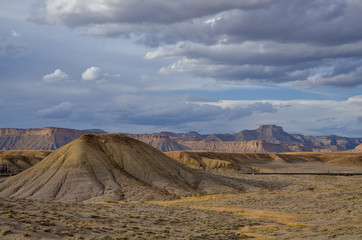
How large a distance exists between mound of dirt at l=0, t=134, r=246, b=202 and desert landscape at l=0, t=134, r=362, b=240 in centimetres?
15

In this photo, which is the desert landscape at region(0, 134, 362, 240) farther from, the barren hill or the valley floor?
the barren hill

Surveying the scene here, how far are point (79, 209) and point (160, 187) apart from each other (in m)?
34.2

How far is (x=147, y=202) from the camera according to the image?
56812 millimetres

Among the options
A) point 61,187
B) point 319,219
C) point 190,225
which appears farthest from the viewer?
point 61,187

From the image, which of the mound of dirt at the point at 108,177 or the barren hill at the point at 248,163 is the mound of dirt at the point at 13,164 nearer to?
the mound of dirt at the point at 108,177

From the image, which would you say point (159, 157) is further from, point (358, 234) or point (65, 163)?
point (358, 234)

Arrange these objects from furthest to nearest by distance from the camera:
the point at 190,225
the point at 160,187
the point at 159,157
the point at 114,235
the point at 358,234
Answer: the point at 159,157 → the point at 160,187 → the point at 190,225 → the point at 358,234 → the point at 114,235

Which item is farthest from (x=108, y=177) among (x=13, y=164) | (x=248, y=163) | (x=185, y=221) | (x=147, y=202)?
(x=248, y=163)

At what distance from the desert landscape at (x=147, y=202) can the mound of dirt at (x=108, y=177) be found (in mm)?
153

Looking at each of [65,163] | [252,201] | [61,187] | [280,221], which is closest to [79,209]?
[280,221]

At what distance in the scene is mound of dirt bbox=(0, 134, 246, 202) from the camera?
202 feet

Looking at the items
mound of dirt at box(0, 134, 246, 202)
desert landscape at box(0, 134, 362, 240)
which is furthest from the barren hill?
mound of dirt at box(0, 134, 246, 202)

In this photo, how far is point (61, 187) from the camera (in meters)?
62.5

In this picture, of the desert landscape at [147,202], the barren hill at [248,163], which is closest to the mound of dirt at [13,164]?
the desert landscape at [147,202]
